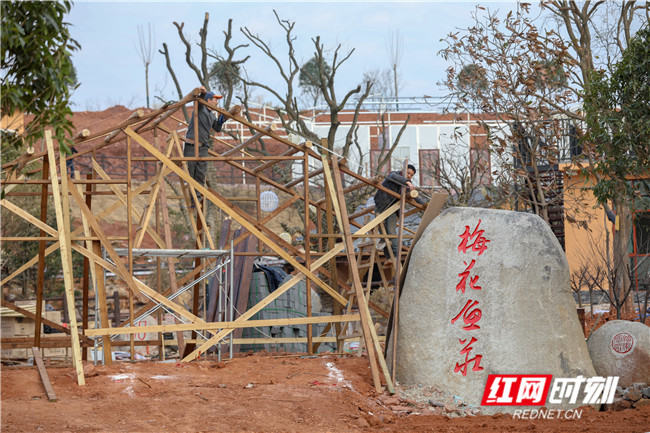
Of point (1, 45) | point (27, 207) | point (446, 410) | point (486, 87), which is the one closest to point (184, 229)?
point (27, 207)

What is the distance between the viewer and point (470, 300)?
866 cm

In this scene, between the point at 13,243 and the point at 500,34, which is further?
the point at 13,243

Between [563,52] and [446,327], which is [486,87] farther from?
[446,327]

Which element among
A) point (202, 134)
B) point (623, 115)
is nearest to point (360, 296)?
point (202, 134)

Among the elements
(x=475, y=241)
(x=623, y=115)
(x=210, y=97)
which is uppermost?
(x=210, y=97)

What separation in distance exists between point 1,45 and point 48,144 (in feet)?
13.5

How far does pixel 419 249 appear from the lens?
9.05m

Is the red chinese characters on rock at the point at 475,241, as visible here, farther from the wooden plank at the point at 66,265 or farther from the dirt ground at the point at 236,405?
the wooden plank at the point at 66,265
